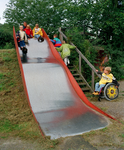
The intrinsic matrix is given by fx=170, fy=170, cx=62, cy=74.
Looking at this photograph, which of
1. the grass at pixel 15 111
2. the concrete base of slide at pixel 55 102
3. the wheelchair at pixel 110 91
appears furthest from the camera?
the wheelchair at pixel 110 91

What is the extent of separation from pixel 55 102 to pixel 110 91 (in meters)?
2.15

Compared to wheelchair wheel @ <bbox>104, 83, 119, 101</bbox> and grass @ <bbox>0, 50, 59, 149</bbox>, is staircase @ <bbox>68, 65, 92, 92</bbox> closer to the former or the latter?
wheelchair wheel @ <bbox>104, 83, 119, 101</bbox>

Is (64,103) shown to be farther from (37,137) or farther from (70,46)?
(70,46)

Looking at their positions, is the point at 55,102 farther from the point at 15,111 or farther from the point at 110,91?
the point at 110,91

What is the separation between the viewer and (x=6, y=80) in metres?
6.86

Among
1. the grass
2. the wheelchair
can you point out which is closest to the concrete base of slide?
the grass

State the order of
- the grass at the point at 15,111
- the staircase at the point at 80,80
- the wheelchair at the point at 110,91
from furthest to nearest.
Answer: the staircase at the point at 80,80 < the wheelchair at the point at 110,91 < the grass at the point at 15,111

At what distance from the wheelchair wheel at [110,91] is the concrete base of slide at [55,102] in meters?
1.10

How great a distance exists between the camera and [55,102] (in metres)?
5.05

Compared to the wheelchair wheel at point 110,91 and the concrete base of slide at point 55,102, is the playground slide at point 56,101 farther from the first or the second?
the wheelchair wheel at point 110,91

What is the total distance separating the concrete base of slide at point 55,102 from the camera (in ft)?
12.9

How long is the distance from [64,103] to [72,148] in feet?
6.59

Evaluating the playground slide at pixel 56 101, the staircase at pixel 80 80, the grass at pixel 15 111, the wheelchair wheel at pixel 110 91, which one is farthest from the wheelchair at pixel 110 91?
the grass at pixel 15 111

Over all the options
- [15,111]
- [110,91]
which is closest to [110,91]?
[110,91]
